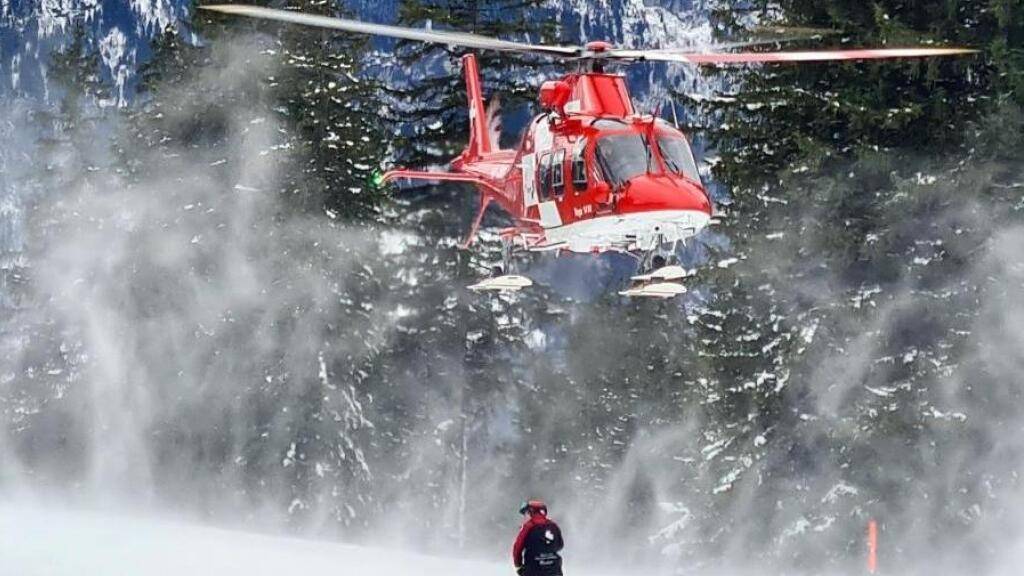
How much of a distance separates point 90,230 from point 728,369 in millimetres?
19733

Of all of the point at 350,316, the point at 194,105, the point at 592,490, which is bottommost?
the point at 592,490

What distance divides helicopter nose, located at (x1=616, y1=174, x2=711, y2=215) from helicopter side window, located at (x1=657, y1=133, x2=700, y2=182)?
0.87ft

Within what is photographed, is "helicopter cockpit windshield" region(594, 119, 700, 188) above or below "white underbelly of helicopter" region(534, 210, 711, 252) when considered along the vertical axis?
above

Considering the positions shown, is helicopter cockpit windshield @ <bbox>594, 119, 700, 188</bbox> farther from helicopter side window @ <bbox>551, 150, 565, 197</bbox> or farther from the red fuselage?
helicopter side window @ <bbox>551, 150, 565, 197</bbox>

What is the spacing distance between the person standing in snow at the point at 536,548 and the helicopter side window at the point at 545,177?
762 cm


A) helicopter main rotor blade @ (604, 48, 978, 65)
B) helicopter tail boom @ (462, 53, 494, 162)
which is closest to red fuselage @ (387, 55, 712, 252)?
helicopter main rotor blade @ (604, 48, 978, 65)

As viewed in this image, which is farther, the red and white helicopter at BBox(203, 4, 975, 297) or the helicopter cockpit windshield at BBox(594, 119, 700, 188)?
the helicopter cockpit windshield at BBox(594, 119, 700, 188)

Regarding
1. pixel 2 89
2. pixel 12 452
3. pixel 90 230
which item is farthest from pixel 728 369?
pixel 2 89

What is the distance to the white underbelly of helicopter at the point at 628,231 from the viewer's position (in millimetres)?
20891

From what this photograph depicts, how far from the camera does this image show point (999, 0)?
89.0 ft

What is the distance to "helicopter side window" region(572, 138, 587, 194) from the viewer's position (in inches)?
850

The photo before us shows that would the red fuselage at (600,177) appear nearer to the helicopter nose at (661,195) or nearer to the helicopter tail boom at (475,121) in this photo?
the helicopter nose at (661,195)

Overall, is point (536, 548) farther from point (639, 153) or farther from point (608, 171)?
point (639, 153)

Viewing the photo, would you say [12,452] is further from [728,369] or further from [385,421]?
[728,369]
